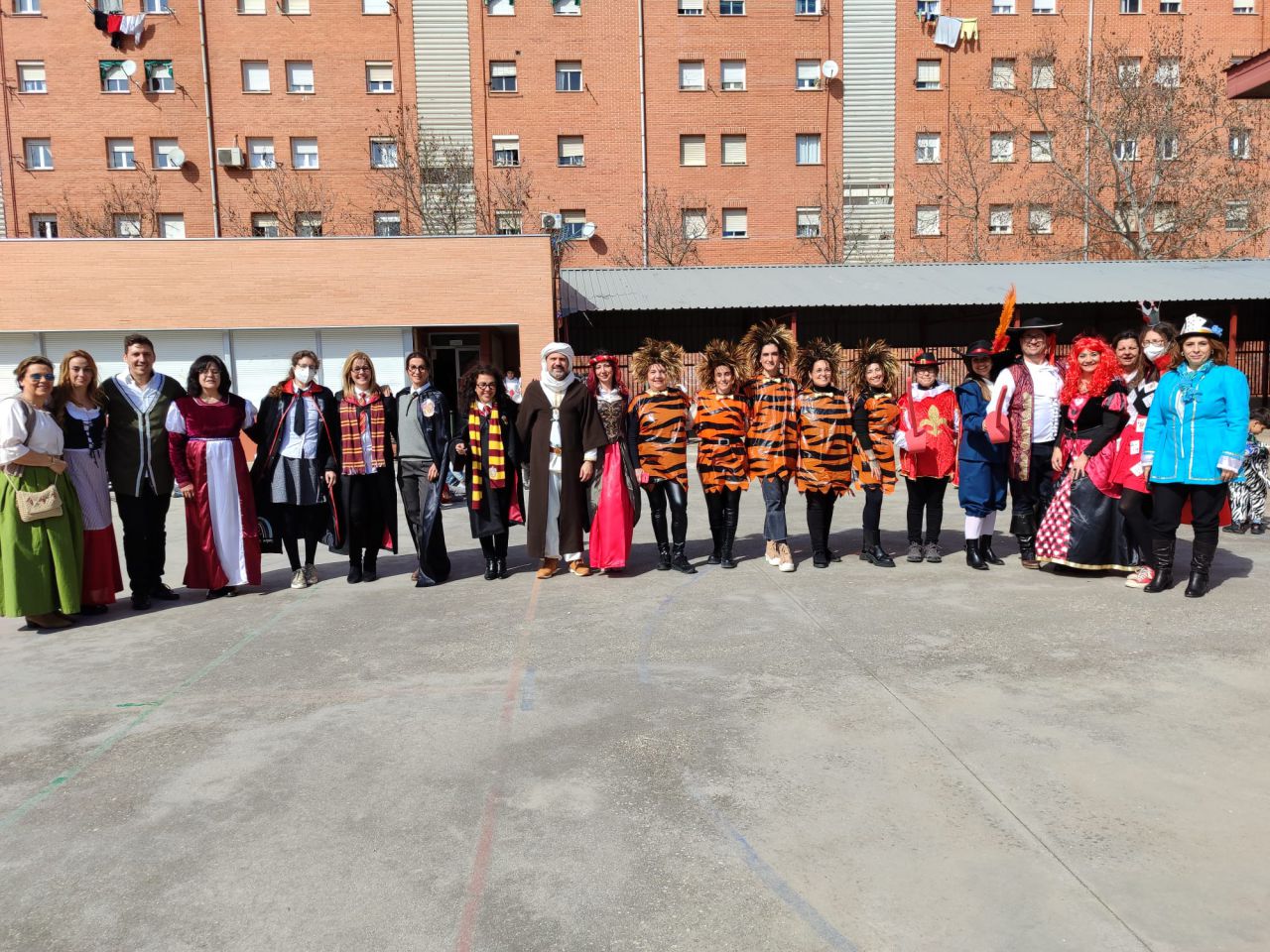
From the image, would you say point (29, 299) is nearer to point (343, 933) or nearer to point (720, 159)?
point (343, 933)

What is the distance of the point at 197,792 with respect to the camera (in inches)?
135

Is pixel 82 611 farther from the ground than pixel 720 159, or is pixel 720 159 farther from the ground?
pixel 720 159

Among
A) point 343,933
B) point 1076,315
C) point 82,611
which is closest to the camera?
point 343,933

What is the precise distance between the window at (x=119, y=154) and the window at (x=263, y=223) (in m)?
4.28

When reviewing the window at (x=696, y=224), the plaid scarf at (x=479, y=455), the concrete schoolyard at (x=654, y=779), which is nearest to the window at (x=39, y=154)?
the window at (x=696, y=224)

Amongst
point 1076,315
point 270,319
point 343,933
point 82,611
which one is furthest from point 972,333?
point 343,933

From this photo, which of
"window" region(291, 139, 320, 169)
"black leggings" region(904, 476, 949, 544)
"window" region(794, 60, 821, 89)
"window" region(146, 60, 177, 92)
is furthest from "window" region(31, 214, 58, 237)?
"black leggings" region(904, 476, 949, 544)

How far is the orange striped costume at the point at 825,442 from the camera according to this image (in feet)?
23.5

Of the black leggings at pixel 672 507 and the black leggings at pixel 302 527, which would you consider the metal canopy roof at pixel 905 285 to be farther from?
the black leggings at pixel 302 527

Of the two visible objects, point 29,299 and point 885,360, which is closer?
point 885,360

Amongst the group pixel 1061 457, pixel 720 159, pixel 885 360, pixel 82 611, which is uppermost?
pixel 720 159

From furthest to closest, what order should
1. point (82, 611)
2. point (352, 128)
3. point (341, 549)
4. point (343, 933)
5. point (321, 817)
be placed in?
point (352, 128) → point (341, 549) → point (82, 611) → point (321, 817) → point (343, 933)

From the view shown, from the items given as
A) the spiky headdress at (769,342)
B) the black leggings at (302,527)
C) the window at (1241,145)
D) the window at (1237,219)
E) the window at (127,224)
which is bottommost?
the black leggings at (302,527)

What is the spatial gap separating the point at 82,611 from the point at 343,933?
4.97 m
